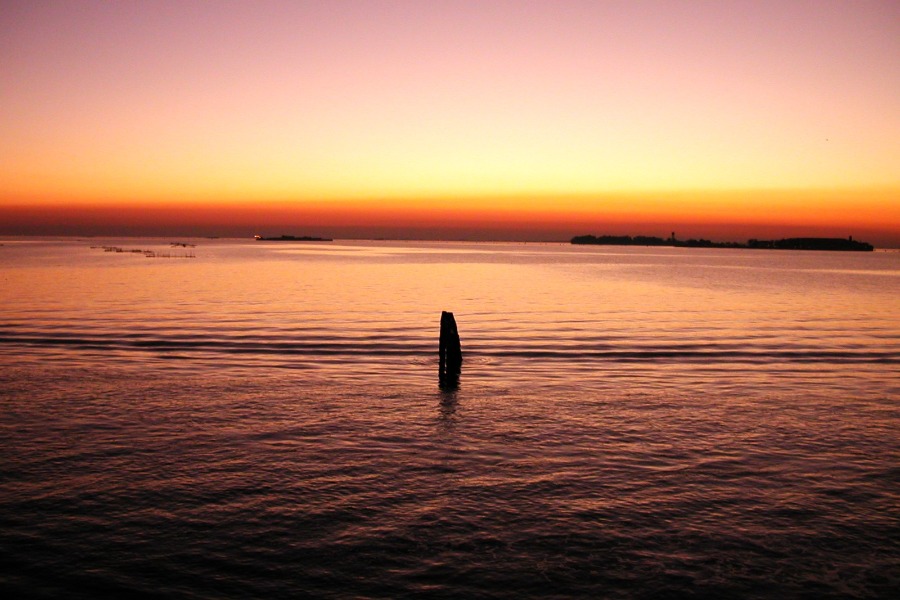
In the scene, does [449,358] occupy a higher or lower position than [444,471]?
higher

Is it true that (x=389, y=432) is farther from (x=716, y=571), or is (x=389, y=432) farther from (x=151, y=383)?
(x=151, y=383)

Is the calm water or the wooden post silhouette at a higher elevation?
the wooden post silhouette

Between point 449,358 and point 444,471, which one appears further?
point 449,358

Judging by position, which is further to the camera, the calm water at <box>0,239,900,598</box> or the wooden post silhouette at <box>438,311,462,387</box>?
the wooden post silhouette at <box>438,311,462,387</box>

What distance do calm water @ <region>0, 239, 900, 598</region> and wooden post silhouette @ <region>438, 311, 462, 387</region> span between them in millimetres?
580

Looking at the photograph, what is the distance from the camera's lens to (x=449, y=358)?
23.7m

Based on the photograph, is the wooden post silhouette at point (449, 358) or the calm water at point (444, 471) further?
the wooden post silhouette at point (449, 358)

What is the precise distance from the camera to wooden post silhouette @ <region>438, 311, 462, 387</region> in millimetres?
23172

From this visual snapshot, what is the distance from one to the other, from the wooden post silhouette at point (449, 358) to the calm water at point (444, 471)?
58 centimetres

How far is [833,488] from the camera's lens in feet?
41.6

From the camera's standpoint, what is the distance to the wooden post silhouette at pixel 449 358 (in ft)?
76.0

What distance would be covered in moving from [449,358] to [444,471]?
1026cm

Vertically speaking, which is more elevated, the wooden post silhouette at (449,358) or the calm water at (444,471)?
the wooden post silhouette at (449,358)

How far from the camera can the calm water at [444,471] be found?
31.0 ft
